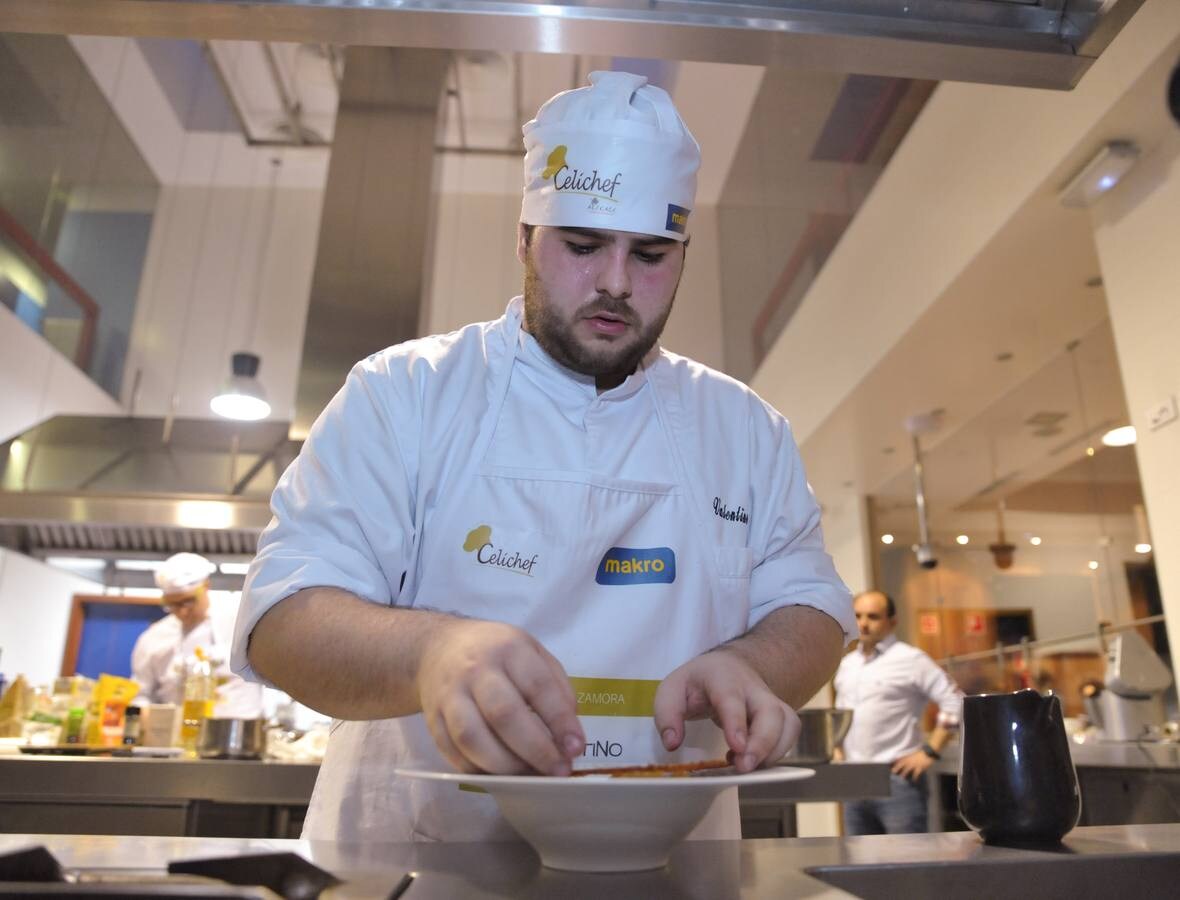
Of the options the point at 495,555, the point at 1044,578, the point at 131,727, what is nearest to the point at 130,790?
the point at 131,727

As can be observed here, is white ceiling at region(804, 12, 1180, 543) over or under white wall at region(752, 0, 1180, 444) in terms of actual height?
under

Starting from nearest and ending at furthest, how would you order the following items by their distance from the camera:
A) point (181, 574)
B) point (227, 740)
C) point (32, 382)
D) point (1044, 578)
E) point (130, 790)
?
1. point (130, 790)
2. point (227, 740)
3. point (181, 574)
4. point (32, 382)
5. point (1044, 578)

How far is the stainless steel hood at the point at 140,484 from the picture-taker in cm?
382

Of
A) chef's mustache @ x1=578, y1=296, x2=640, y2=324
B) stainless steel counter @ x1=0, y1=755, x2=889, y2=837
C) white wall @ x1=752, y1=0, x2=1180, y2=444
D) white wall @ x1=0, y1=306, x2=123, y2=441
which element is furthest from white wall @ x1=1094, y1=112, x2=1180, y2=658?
white wall @ x1=0, y1=306, x2=123, y2=441

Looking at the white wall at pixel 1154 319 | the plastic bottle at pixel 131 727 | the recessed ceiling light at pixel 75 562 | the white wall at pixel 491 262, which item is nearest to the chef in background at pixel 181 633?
the recessed ceiling light at pixel 75 562

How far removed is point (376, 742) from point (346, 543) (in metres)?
0.25

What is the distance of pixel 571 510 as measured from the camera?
1.00 metres

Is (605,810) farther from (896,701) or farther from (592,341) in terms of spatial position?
(896,701)

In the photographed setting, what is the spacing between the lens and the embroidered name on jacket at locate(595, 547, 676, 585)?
101 centimetres

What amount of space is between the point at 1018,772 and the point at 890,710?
3757 mm

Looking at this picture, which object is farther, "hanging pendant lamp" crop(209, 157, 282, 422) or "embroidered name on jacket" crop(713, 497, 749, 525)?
"hanging pendant lamp" crop(209, 157, 282, 422)

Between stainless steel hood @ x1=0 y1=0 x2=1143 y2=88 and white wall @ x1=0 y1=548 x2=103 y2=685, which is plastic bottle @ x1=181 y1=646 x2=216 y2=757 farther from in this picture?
white wall @ x1=0 y1=548 x2=103 y2=685

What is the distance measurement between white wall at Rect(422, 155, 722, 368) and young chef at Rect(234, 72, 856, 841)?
5043 millimetres

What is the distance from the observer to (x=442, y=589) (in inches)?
38.7
